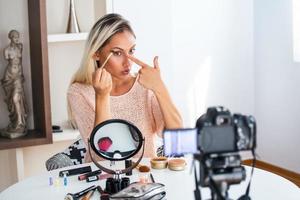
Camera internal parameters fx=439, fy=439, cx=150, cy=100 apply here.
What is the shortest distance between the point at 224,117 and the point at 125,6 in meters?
1.95

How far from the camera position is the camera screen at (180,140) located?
0.78 meters

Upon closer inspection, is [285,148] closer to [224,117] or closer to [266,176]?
[266,176]

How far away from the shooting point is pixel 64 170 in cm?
167

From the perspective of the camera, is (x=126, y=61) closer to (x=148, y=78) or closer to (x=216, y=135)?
(x=148, y=78)

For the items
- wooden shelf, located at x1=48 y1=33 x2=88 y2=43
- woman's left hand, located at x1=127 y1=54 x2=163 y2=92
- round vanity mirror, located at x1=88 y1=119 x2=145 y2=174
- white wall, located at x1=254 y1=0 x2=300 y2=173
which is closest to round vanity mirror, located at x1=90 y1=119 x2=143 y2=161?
round vanity mirror, located at x1=88 y1=119 x2=145 y2=174

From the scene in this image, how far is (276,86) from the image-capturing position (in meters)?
3.41

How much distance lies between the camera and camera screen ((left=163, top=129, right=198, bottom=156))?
0.78m

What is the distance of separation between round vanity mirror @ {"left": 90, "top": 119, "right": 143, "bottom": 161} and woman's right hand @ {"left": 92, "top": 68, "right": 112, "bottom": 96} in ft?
2.20

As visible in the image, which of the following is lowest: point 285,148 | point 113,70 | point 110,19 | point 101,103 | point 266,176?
point 285,148

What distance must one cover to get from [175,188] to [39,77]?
130cm

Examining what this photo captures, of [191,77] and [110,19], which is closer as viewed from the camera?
[110,19]

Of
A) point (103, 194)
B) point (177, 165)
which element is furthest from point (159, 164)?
point (103, 194)

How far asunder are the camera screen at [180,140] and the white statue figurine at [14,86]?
182cm

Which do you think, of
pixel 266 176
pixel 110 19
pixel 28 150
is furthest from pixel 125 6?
pixel 266 176
